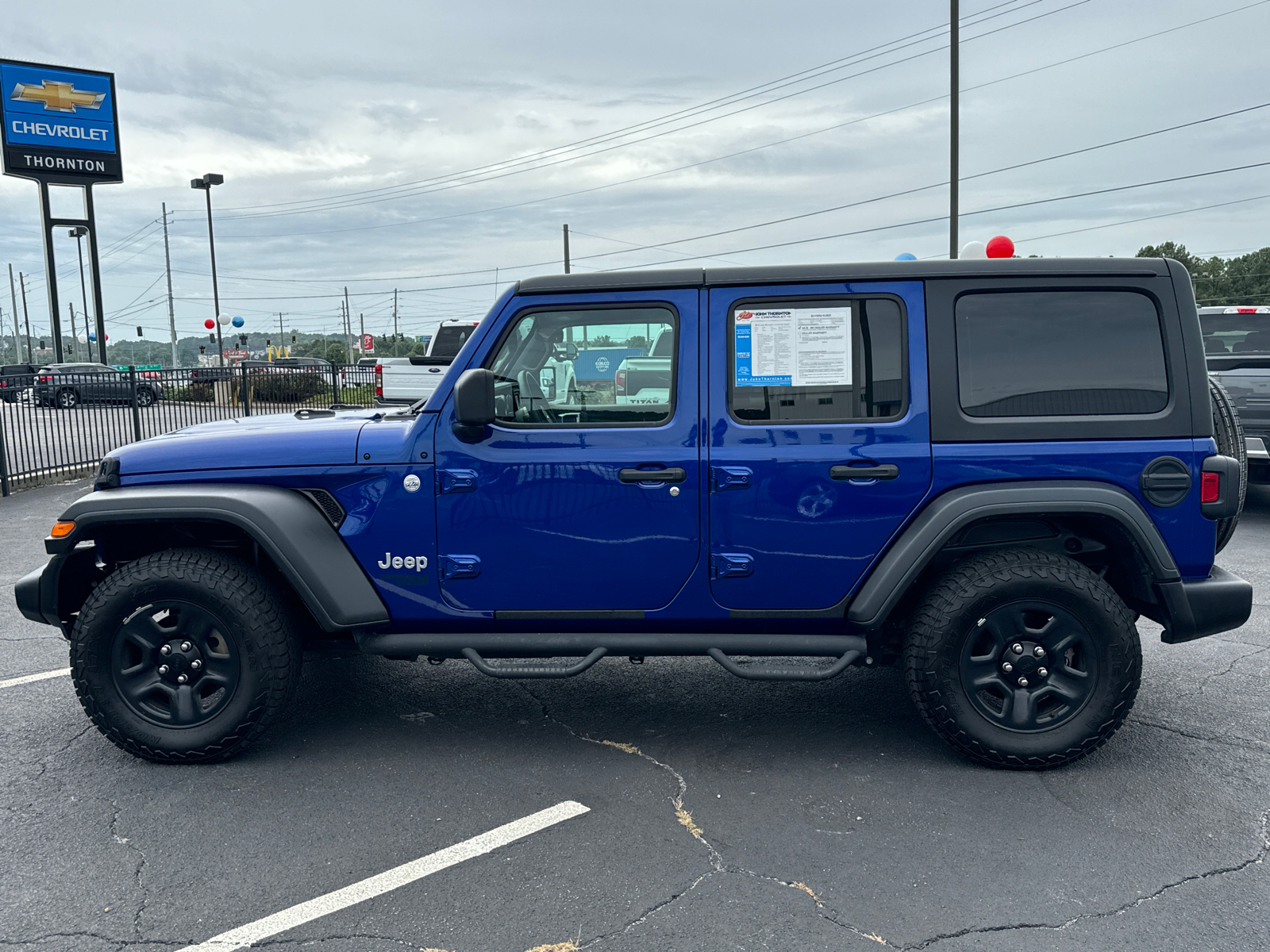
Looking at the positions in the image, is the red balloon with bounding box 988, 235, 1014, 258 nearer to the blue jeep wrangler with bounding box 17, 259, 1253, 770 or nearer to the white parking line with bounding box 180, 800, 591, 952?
the blue jeep wrangler with bounding box 17, 259, 1253, 770

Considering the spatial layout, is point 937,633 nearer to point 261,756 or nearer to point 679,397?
point 679,397

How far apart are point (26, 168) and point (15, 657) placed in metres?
30.9

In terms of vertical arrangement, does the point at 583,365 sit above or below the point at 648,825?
above

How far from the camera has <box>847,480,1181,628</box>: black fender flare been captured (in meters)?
3.52

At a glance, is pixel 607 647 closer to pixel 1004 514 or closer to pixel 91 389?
pixel 1004 514

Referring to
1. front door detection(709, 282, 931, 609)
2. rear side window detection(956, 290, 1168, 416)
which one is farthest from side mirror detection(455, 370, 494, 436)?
rear side window detection(956, 290, 1168, 416)

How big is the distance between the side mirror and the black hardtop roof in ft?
Answer: 1.45

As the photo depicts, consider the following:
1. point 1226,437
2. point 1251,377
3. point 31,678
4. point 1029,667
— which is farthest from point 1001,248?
point 1251,377

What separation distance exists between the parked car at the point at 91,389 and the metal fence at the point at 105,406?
0.01 meters

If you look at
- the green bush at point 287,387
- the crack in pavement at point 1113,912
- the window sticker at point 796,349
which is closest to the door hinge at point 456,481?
the window sticker at point 796,349

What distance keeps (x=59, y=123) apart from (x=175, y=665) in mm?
33089

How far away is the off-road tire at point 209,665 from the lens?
3.68 metres

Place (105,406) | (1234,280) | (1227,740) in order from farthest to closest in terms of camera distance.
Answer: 1. (1234,280)
2. (105,406)
3. (1227,740)

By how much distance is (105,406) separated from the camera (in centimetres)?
1381
